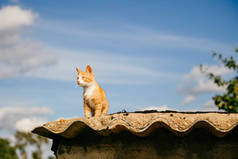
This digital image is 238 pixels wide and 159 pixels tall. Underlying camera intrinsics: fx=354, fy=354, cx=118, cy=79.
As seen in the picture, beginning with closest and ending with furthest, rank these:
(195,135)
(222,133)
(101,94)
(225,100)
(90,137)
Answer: (222,133) → (195,135) → (90,137) → (101,94) → (225,100)

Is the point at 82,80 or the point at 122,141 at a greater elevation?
the point at 82,80

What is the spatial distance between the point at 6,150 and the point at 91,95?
4480 centimetres

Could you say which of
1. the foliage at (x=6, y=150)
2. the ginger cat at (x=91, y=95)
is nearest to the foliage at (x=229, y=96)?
the ginger cat at (x=91, y=95)

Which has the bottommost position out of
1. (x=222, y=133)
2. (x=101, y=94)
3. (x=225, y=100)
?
(x=222, y=133)

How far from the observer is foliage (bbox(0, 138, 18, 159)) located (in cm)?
4633

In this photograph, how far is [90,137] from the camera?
17.3 feet

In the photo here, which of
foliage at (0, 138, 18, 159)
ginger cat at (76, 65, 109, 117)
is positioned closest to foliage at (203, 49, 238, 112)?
ginger cat at (76, 65, 109, 117)

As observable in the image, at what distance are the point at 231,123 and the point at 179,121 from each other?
0.68 metres

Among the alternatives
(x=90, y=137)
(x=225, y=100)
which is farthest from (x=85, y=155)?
(x=225, y=100)

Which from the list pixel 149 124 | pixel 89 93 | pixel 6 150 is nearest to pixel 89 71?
pixel 89 93

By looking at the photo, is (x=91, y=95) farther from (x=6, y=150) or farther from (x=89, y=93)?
(x=6, y=150)

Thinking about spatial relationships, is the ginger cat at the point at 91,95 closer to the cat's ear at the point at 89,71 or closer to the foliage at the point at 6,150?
the cat's ear at the point at 89,71

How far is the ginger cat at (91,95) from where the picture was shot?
20.3 ft

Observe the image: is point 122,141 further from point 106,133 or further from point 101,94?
point 101,94
